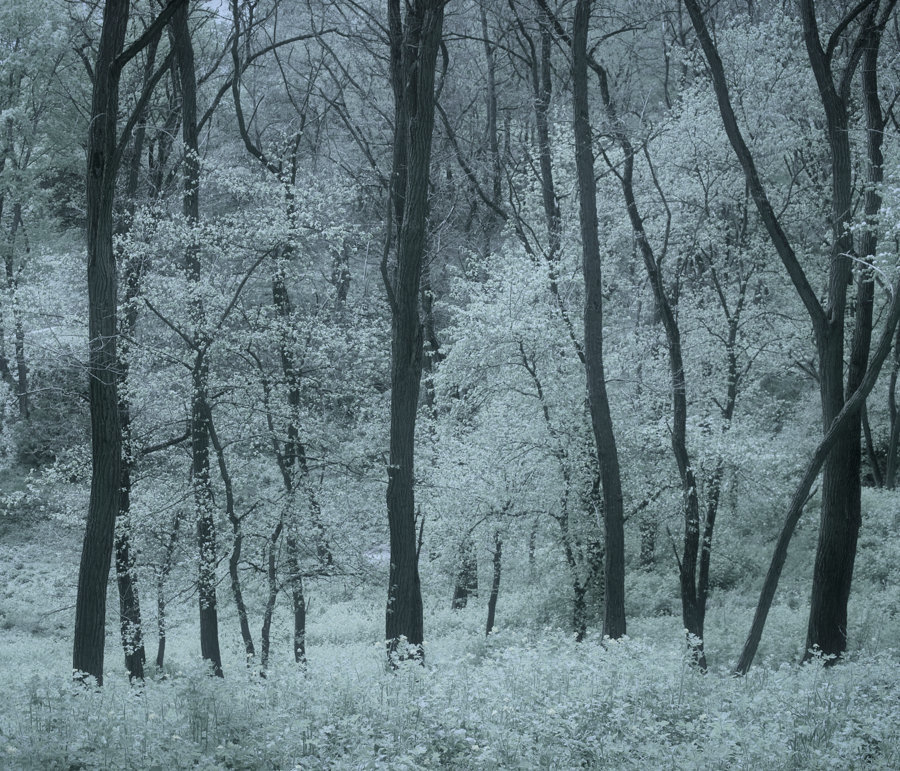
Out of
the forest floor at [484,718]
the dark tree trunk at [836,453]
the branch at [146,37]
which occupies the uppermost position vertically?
the branch at [146,37]

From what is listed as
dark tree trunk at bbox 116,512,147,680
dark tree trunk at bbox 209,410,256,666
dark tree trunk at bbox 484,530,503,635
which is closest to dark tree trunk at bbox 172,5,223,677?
dark tree trunk at bbox 209,410,256,666

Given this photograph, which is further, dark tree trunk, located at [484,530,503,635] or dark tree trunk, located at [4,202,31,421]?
dark tree trunk, located at [4,202,31,421]

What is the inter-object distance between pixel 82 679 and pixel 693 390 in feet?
47.5

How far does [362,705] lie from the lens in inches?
266

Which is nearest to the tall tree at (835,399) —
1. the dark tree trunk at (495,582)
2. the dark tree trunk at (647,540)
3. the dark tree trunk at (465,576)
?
the dark tree trunk at (647,540)

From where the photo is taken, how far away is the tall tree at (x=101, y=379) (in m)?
9.48

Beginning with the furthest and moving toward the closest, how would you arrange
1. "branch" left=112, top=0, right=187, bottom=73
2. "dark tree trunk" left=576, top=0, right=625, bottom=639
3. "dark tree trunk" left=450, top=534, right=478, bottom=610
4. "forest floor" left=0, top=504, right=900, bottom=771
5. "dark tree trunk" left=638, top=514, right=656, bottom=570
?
1. "dark tree trunk" left=450, top=534, right=478, bottom=610
2. "dark tree trunk" left=638, top=514, right=656, bottom=570
3. "dark tree trunk" left=576, top=0, right=625, bottom=639
4. "branch" left=112, top=0, right=187, bottom=73
5. "forest floor" left=0, top=504, right=900, bottom=771

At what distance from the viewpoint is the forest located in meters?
6.96

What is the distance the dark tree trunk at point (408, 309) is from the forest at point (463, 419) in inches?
2.0

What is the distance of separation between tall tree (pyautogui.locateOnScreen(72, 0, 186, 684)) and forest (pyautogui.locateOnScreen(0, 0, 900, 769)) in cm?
4

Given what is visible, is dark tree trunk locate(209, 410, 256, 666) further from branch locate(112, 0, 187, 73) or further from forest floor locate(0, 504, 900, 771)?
branch locate(112, 0, 187, 73)

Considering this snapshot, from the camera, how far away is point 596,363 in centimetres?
1326

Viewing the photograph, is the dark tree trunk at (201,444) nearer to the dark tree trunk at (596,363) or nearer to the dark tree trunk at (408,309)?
the dark tree trunk at (408,309)

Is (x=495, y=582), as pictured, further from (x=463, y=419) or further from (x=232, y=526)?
(x=232, y=526)
